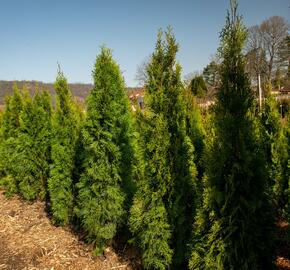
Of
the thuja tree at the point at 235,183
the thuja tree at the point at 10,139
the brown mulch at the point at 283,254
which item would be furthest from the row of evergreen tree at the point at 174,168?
the thuja tree at the point at 10,139

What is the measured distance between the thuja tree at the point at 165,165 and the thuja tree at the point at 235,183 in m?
1.19

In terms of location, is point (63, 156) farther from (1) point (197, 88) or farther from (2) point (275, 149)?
(1) point (197, 88)

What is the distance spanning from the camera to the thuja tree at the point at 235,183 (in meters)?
4.02

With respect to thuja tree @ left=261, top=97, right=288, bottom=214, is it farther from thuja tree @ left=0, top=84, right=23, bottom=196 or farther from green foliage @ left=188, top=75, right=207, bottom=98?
green foliage @ left=188, top=75, right=207, bottom=98

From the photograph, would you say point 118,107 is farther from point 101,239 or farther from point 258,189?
point 258,189

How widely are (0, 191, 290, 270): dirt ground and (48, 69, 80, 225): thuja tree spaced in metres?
0.64

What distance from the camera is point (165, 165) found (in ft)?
17.6

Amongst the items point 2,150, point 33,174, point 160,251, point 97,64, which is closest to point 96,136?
point 97,64

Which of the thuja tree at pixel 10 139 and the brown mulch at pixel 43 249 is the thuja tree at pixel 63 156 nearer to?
the brown mulch at pixel 43 249

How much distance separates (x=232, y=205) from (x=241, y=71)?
1837mm

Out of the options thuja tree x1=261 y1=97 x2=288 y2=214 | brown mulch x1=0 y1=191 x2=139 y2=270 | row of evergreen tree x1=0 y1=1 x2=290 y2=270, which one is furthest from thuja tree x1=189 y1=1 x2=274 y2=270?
thuja tree x1=261 y1=97 x2=288 y2=214

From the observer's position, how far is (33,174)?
1075 cm

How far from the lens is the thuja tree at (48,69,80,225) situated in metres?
8.28

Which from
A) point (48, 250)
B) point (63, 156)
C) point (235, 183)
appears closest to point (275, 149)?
point (235, 183)
